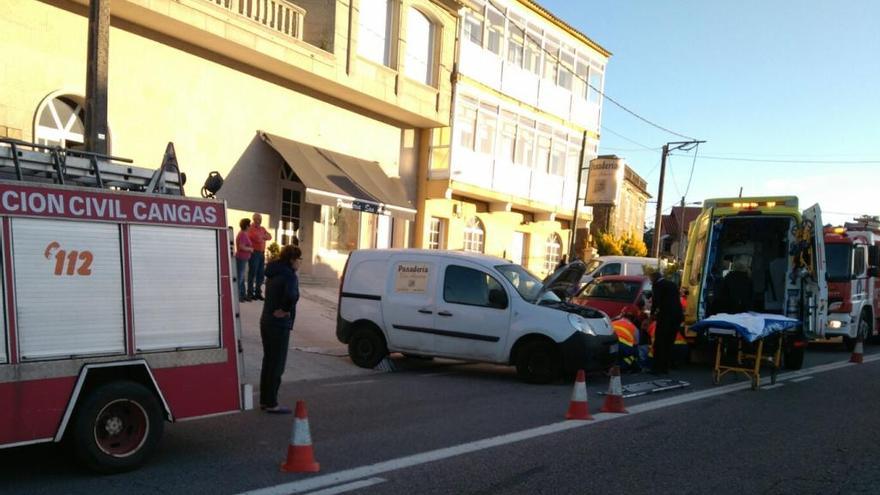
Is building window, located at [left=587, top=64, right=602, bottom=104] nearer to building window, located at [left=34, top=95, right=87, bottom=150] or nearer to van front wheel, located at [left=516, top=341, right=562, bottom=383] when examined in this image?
building window, located at [left=34, top=95, right=87, bottom=150]

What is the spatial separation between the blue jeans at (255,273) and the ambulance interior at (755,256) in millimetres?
8451

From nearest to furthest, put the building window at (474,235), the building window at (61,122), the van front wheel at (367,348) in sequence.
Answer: the van front wheel at (367,348), the building window at (61,122), the building window at (474,235)

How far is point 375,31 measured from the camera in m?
19.9

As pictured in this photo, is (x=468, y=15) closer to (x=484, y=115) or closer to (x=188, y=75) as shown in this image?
(x=484, y=115)

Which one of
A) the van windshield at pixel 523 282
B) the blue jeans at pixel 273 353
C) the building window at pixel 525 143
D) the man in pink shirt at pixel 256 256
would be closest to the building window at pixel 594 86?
the building window at pixel 525 143

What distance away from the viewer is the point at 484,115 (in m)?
23.9

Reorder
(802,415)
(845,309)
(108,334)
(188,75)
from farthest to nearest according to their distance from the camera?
1. (845,309)
2. (188,75)
3. (802,415)
4. (108,334)

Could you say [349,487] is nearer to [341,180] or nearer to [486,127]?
[341,180]

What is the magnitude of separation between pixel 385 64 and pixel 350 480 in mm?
15967

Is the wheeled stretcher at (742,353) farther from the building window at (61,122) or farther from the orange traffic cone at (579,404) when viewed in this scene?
the building window at (61,122)

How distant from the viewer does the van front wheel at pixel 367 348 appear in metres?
11.8

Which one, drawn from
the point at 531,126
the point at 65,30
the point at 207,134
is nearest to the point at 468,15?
the point at 531,126

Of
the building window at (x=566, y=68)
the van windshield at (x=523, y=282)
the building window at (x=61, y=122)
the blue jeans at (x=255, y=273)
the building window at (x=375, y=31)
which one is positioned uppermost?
the building window at (x=566, y=68)

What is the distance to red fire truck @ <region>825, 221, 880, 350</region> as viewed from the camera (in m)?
16.9
